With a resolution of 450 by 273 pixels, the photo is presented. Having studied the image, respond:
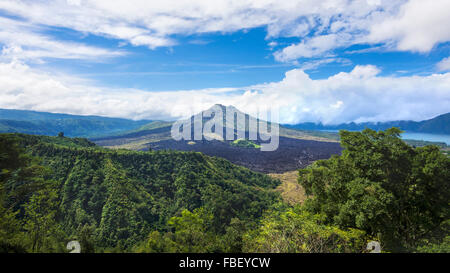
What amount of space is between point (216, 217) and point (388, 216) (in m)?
25.3

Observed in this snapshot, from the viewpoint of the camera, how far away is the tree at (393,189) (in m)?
10.8

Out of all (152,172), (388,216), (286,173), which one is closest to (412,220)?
(388,216)

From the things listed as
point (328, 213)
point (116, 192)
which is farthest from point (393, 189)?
point (116, 192)

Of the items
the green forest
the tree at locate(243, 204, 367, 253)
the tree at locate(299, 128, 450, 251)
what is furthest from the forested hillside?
the tree at locate(299, 128, 450, 251)

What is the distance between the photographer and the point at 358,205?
10.7 meters

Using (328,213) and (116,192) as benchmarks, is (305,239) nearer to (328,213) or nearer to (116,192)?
(328,213)

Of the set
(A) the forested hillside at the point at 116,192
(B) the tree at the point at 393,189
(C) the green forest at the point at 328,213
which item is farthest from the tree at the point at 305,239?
(A) the forested hillside at the point at 116,192

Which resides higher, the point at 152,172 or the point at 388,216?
the point at 388,216

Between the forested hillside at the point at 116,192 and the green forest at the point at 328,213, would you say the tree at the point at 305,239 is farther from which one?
the forested hillside at the point at 116,192

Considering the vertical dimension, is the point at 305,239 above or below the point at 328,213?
above

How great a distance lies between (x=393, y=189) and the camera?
38.0 feet

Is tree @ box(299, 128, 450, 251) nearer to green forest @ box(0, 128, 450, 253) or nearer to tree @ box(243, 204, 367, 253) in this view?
green forest @ box(0, 128, 450, 253)
